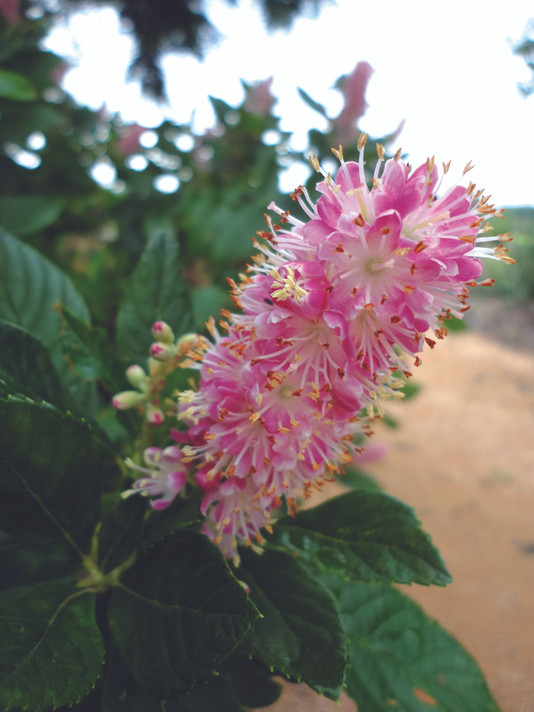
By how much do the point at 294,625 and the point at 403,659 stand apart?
12.3 inches

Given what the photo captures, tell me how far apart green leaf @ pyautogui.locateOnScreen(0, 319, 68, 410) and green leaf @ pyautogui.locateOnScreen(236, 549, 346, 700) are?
0.30 metres

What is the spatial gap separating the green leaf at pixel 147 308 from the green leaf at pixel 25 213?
52 cm

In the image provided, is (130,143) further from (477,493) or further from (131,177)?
(477,493)

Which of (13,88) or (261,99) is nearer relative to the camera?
(13,88)

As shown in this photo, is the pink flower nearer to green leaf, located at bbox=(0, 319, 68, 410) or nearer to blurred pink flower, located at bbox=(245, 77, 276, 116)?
green leaf, located at bbox=(0, 319, 68, 410)

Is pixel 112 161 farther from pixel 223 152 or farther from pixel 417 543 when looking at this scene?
pixel 417 543

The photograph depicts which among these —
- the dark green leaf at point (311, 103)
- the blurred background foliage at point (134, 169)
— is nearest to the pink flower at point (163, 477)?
the blurred background foliage at point (134, 169)

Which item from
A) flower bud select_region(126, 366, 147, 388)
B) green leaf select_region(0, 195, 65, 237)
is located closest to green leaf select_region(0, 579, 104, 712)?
flower bud select_region(126, 366, 147, 388)

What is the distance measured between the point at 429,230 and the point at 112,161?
1355 mm

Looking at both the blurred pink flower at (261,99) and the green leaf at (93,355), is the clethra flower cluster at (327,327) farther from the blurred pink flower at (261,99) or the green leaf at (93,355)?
the blurred pink flower at (261,99)

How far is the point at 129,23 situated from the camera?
1.78m

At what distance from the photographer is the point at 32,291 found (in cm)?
75

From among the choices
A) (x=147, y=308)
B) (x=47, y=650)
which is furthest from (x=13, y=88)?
(x=47, y=650)

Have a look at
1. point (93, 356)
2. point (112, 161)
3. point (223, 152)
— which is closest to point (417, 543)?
point (93, 356)
